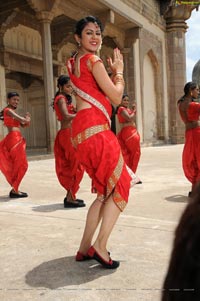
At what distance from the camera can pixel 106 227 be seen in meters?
2.11

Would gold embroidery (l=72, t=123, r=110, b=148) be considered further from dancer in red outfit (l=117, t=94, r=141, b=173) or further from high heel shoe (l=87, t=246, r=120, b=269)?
dancer in red outfit (l=117, t=94, r=141, b=173)

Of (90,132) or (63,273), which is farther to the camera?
(90,132)

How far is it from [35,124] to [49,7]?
6.51 metres

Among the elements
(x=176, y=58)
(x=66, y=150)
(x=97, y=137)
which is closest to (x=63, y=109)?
(x=66, y=150)

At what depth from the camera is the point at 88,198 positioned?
4383 mm

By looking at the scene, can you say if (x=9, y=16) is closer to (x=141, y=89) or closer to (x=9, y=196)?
(x=141, y=89)

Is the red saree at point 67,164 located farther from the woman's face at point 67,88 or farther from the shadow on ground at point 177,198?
the shadow on ground at point 177,198

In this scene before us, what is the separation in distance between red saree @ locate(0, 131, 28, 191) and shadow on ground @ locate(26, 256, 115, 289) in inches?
101

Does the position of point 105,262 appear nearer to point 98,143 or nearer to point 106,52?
point 98,143

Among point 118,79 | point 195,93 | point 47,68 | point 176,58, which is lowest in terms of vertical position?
point 118,79

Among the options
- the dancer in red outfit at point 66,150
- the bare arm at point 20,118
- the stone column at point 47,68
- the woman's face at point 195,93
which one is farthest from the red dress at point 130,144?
the stone column at point 47,68

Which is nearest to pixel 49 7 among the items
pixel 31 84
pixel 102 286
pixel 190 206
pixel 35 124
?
pixel 31 84

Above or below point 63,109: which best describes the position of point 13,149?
below

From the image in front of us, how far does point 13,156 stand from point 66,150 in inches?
44.4
